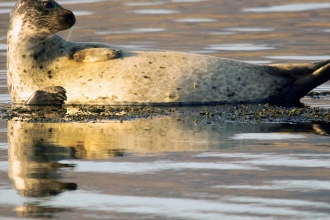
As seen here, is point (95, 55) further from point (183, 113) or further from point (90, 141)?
point (90, 141)

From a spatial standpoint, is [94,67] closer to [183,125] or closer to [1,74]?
[183,125]

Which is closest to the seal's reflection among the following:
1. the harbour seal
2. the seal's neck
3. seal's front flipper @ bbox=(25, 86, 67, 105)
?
the harbour seal

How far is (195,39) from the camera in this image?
1580 cm

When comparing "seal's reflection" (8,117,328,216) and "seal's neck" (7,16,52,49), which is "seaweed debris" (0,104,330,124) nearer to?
"seal's reflection" (8,117,328,216)

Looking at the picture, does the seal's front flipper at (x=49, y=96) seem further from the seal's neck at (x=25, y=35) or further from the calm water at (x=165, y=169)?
the seal's neck at (x=25, y=35)

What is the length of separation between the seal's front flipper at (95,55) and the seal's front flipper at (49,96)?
357 mm

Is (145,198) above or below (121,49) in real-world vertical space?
below

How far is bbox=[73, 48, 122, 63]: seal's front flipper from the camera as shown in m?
9.98

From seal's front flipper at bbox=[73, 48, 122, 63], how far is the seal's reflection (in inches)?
54.5

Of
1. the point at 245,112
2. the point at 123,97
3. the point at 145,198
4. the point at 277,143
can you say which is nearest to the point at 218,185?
the point at 145,198

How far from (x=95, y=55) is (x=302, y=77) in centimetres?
203

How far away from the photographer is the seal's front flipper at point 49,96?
9.98 m

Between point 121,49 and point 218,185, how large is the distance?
4.74 metres

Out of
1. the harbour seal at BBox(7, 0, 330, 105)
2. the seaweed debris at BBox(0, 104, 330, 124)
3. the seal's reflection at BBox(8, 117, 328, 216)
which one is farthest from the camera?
the harbour seal at BBox(7, 0, 330, 105)
